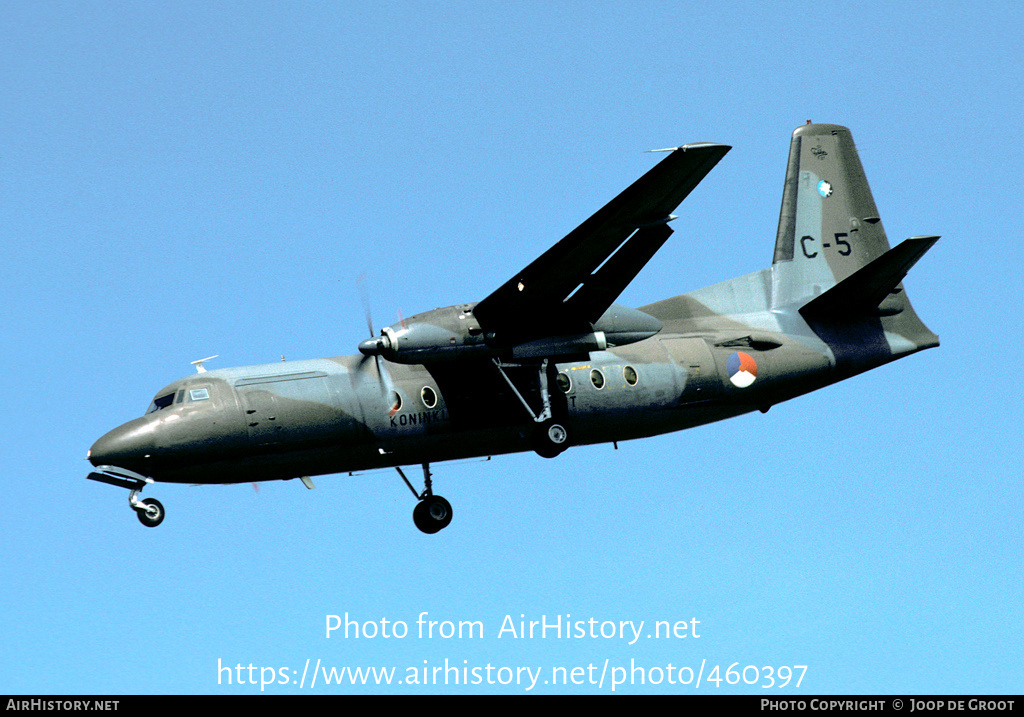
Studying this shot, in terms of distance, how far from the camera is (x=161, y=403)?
76.1 ft

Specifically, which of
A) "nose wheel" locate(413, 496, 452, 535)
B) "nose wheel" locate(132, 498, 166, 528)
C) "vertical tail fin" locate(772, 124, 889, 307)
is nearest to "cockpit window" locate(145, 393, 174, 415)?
"nose wheel" locate(132, 498, 166, 528)

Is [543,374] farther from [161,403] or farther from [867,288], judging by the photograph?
[867,288]

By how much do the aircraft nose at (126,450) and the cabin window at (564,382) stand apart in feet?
23.2

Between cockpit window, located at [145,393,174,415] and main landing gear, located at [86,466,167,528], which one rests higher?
cockpit window, located at [145,393,174,415]

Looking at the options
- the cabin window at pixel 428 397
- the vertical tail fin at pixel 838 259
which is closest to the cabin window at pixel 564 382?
the cabin window at pixel 428 397

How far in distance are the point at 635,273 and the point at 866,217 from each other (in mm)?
7701

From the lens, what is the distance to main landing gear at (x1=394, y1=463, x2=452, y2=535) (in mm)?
25344

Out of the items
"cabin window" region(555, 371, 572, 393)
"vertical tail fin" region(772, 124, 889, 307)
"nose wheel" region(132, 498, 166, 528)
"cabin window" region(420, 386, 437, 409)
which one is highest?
"vertical tail fin" region(772, 124, 889, 307)

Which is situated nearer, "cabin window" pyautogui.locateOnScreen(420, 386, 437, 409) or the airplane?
the airplane

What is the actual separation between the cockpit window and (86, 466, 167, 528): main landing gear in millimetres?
1172

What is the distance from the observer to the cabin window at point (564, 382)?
24672 mm

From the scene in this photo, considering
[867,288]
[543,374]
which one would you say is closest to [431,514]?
[543,374]

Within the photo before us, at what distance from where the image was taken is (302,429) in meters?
23.2

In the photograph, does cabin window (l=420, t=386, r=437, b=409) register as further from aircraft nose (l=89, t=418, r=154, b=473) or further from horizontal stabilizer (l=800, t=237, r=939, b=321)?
horizontal stabilizer (l=800, t=237, r=939, b=321)
